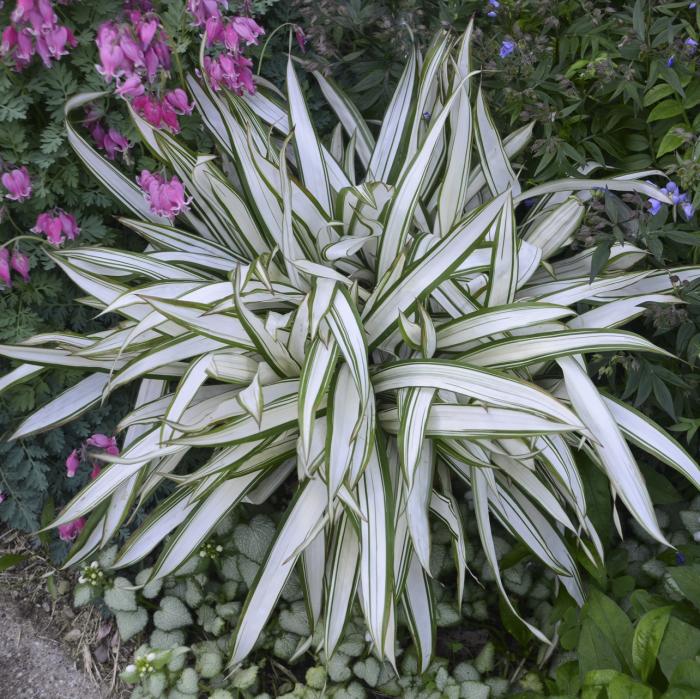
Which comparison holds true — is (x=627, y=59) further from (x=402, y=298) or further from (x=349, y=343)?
(x=349, y=343)

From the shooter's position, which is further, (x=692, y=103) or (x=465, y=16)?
(x=465, y=16)

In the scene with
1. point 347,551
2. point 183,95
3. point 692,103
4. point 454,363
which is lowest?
point 347,551

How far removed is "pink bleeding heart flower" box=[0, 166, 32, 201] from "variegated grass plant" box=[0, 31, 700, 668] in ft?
0.41

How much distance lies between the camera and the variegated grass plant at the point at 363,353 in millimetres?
1238

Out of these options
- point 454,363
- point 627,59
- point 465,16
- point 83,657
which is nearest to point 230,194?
point 454,363

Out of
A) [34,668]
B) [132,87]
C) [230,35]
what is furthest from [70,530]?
[230,35]

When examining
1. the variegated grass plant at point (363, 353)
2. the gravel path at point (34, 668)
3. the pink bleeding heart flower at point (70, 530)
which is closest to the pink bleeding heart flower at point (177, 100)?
the variegated grass plant at point (363, 353)

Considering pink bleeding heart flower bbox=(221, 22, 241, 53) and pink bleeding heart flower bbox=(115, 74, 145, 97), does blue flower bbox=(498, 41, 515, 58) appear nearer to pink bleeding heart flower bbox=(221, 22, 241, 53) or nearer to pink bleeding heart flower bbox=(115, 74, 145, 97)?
pink bleeding heart flower bbox=(221, 22, 241, 53)

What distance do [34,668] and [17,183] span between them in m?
1.10

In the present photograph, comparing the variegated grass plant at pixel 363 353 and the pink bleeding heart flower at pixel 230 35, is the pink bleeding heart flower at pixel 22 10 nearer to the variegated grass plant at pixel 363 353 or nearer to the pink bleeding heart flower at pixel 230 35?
the variegated grass plant at pixel 363 353

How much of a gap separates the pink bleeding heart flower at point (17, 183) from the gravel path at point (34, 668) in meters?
1.02

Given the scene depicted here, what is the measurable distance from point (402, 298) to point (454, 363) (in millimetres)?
168

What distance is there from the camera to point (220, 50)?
5.20 feet

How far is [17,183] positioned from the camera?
143 cm
